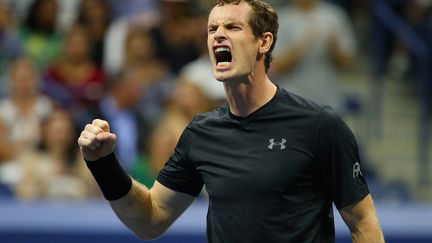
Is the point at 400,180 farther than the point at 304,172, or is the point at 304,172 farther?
the point at 400,180

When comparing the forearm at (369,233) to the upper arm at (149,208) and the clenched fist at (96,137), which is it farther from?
the clenched fist at (96,137)

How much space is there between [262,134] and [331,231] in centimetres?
47

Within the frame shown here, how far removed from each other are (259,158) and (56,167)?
3.84 metres

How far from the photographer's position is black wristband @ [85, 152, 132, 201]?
3.97 metres

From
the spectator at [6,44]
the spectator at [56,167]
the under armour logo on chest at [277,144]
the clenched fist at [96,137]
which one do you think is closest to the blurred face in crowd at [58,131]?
the spectator at [56,167]

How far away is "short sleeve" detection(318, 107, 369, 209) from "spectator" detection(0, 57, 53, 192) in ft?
14.1

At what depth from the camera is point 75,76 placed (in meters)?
8.40

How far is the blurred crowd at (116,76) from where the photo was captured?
24.7 ft

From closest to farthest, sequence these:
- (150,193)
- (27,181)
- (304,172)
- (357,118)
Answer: (304,172) → (150,193) → (27,181) → (357,118)

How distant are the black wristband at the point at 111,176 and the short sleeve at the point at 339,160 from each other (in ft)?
2.71

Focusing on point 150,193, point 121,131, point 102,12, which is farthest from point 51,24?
point 150,193

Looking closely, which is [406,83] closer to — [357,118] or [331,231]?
[357,118]

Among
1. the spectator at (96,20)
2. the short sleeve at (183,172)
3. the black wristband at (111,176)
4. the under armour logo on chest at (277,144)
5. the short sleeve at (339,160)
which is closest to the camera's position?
the short sleeve at (339,160)

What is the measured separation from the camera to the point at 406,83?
10.0m
